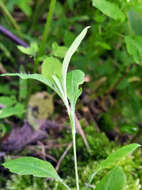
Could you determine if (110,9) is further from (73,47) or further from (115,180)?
(115,180)

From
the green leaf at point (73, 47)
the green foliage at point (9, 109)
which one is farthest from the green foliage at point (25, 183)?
the green leaf at point (73, 47)

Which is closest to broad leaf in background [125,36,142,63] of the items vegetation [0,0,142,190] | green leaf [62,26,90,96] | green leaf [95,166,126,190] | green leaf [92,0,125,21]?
vegetation [0,0,142,190]

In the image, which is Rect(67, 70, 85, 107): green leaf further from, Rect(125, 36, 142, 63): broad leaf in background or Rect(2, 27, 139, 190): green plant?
Rect(125, 36, 142, 63): broad leaf in background

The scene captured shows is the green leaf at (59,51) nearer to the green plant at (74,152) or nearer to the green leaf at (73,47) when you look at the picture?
the green plant at (74,152)

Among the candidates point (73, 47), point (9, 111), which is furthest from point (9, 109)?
point (73, 47)

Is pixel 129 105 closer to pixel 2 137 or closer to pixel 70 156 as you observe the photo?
pixel 70 156
